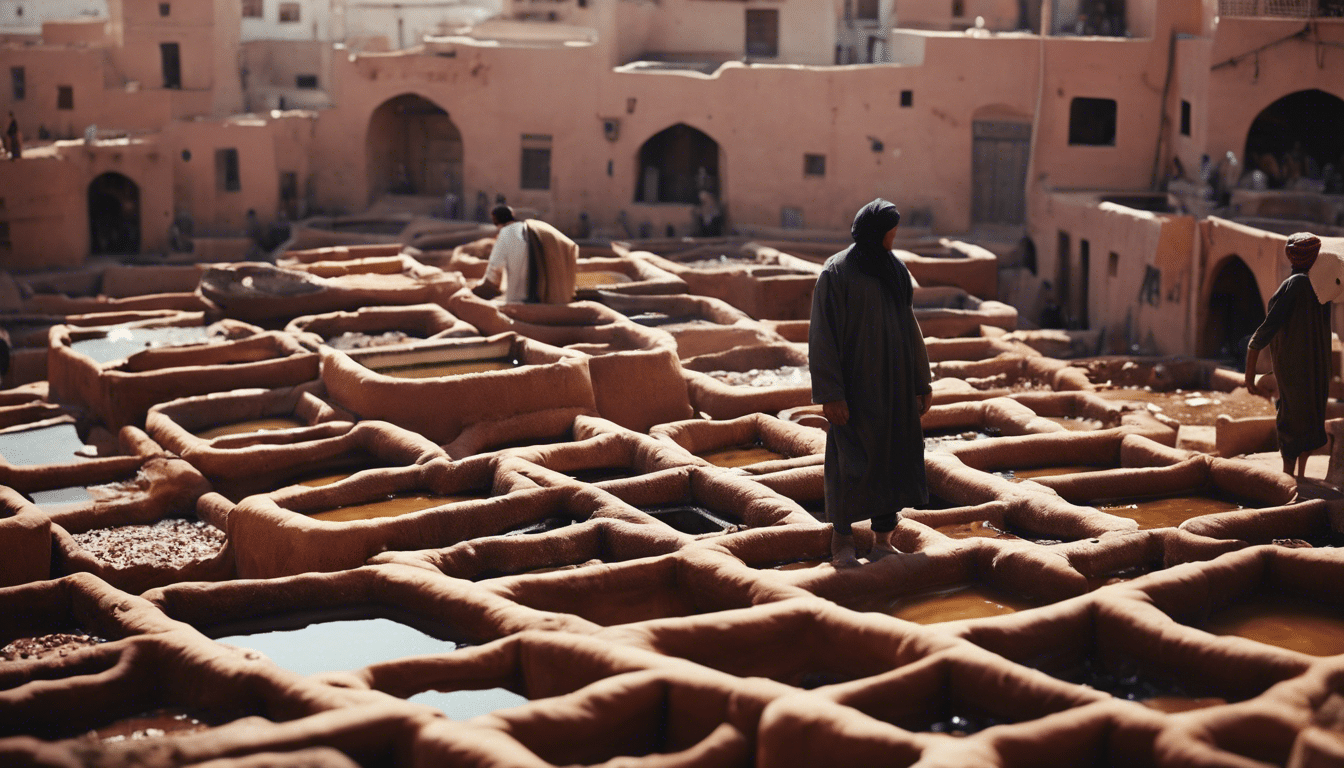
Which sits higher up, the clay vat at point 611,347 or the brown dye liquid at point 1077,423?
the clay vat at point 611,347

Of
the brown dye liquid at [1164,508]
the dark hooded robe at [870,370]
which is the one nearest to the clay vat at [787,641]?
the dark hooded robe at [870,370]

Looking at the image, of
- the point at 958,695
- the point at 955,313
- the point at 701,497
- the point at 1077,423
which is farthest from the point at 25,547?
the point at 955,313

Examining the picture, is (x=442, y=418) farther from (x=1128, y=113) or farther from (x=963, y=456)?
(x=1128, y=113)

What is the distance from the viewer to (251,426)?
1291cm

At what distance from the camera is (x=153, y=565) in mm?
10281

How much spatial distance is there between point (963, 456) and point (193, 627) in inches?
207

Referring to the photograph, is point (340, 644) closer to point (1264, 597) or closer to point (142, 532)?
point (142, 532)

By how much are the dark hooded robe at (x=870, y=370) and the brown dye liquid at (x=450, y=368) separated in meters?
6.27

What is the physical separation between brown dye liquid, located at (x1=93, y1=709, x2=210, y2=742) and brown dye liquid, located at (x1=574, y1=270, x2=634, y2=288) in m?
12.7

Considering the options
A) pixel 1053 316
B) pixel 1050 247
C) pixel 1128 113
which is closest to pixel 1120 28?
pixel 1128 113

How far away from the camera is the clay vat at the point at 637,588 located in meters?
7.40

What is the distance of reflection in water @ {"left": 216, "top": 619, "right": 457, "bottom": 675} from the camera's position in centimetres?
691

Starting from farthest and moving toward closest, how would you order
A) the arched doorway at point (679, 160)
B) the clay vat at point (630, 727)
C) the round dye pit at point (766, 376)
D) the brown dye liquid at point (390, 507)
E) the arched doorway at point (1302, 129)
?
1. the arched doorway at point (679, 160)
2. the arched doorway at point (1302, 129)
3. the round dye pit at point (766, 376)
4. the brown dye liquid at point (390, 507)
5. the clay vat at point (630, 727)

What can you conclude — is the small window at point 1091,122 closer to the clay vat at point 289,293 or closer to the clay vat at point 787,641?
the clay vat at point 289,293
